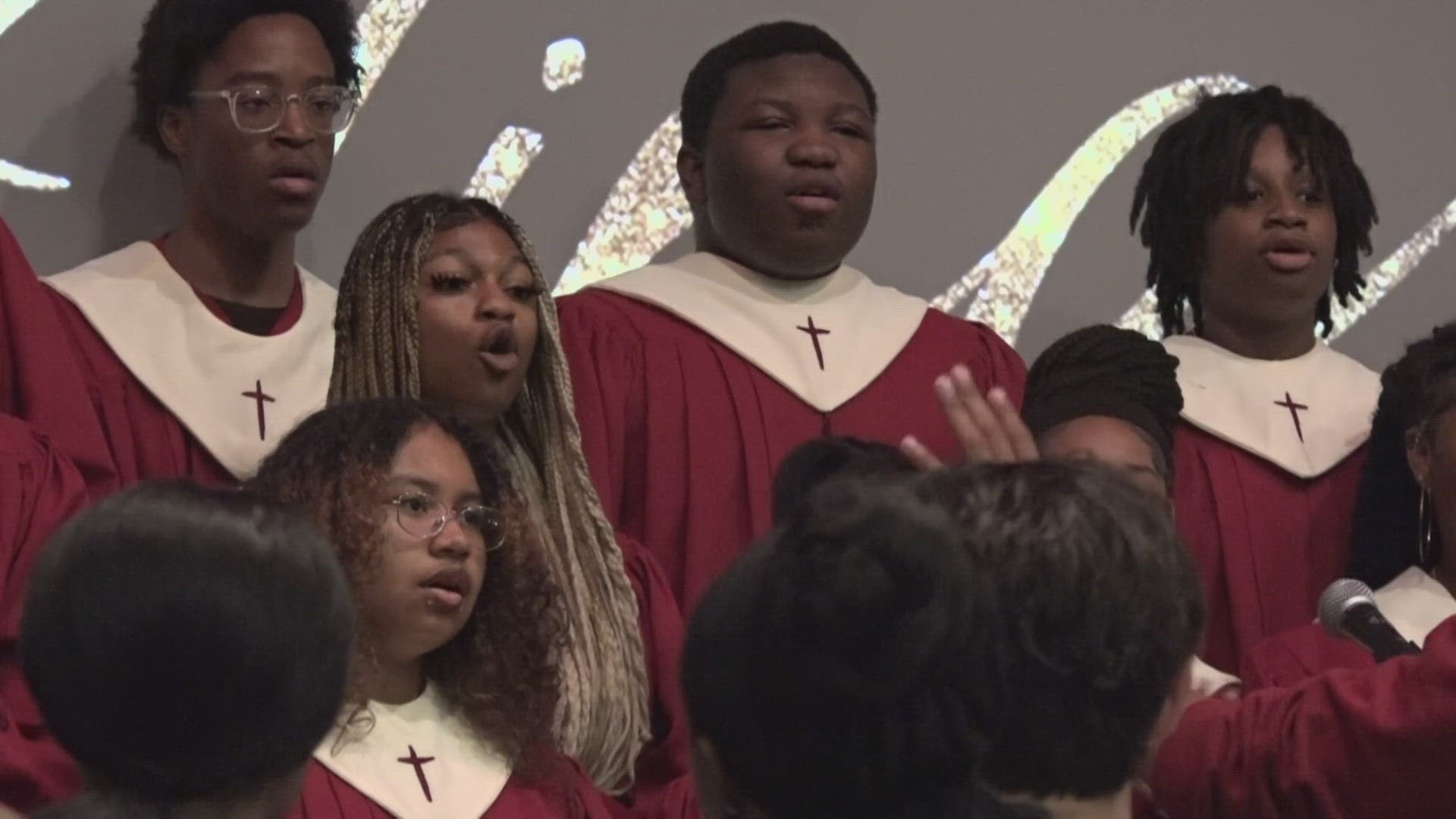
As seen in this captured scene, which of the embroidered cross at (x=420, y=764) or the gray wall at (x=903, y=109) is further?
the gray wall at (x=903, y=109)

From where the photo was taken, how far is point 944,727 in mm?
1764

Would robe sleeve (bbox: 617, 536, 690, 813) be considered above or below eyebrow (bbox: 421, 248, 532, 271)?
below

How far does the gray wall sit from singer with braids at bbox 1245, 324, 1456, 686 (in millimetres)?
1002

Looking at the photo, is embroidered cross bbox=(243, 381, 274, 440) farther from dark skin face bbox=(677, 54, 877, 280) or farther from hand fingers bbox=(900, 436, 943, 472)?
hand fingers bbox=(900, 436, 943, 472)

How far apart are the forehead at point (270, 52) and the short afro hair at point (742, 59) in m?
0.63

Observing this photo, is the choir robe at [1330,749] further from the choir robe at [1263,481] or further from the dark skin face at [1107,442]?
the choir robe at [1263,481]

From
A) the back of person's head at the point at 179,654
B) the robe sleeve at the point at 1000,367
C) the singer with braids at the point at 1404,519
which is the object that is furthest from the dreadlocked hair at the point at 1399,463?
the back of person's head at the point at 179,654

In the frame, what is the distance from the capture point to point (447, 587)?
2879mm

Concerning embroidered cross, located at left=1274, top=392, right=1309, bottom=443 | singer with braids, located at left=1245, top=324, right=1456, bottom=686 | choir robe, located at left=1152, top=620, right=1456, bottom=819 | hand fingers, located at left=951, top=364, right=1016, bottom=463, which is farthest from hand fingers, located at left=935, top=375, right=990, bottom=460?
embroidered cross, located at left=1274, top=392, right=1309, bottom=443

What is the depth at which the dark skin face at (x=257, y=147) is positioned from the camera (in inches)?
143

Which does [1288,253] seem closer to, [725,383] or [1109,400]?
[1109,400]

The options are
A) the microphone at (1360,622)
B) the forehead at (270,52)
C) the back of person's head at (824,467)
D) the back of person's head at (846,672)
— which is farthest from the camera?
the forehead at (270,52)

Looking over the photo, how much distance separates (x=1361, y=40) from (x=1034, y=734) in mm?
3541

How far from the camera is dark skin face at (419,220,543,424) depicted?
3.35 meters
